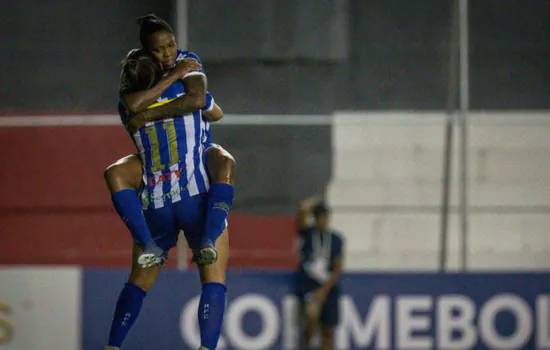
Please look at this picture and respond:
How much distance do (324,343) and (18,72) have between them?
298 cm

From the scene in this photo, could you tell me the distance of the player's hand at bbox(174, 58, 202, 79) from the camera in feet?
14.3

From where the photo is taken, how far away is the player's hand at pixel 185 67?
4.36 m

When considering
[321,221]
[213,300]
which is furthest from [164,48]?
[321,221]

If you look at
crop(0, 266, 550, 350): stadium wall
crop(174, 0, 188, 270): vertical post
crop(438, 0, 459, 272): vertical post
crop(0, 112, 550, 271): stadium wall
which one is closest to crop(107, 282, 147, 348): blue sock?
crop(0, 266, 550, 350): stadium wall

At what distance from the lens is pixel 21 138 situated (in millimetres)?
8914

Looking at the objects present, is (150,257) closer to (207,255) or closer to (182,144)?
(207,255)

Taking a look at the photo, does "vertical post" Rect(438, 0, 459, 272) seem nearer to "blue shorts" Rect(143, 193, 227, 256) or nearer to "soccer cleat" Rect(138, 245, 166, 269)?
"blue shorts" Rect(143, 193, 227, 256)

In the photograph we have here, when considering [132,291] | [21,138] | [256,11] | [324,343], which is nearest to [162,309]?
[324,343]

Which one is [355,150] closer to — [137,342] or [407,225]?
[407,225]

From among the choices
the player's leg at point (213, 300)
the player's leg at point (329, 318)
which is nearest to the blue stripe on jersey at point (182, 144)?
the player's leg at point (213, 300)

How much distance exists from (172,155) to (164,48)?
385 millimetres

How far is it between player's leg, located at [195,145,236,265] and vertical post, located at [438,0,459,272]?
14.7 ft

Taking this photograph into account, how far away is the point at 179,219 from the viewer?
4.54m

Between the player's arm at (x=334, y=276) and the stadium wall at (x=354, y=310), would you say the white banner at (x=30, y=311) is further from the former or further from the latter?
the player's arm at (x=334, y=276)
